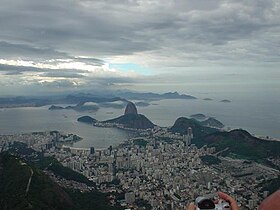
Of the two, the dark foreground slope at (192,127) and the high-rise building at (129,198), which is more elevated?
the dark foreground slope at (192,127)

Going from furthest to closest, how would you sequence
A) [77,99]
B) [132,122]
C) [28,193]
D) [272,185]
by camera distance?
[77,99]
[132,122]
[272,185]
[28,193]

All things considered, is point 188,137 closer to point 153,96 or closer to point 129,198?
point 129,198

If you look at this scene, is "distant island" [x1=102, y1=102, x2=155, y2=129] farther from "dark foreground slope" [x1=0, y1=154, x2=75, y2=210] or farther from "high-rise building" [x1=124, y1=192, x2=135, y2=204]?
"dark foreground slope" [x1=0, y1=154, x2=75, y2=210]

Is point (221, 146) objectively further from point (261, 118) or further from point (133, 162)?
point (261, 118)

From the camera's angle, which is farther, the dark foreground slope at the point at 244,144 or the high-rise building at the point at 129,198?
the dark foreground slope at the point at 244,144

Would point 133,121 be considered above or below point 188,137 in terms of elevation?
below

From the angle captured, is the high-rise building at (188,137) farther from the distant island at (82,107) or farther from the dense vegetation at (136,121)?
the distant island at (82,107)

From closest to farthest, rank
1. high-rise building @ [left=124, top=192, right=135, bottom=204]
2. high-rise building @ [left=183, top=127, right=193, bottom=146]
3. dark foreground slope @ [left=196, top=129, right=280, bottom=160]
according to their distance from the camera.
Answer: high-rise building @ [left=124, top=192, right=135, bottom=204] < dark foreground slope @ [left=196, top=129, right=280, bottom=160] < high-rise building @ [left=183, top=127, right=193, bottom=146]

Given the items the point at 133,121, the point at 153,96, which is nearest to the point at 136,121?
the point at 133,121

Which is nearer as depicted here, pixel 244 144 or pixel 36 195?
pixel 36 195

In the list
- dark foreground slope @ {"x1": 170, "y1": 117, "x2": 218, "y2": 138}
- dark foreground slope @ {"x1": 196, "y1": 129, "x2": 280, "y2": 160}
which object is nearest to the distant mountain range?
dark foreground slope @ {"x1": 170, "y1": 117, "x2": 218, "y2": 138}

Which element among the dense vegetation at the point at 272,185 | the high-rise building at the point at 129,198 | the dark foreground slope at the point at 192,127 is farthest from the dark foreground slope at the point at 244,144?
the high-rise building at the point at 129,198
